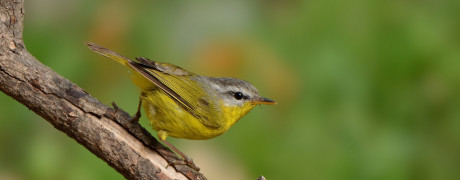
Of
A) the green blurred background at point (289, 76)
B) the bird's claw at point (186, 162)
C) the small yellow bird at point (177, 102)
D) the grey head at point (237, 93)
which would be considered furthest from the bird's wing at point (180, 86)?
the green blurred background at point (289, 76)

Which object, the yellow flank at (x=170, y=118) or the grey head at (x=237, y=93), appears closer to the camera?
the yellow flank at (x=170, y=118)

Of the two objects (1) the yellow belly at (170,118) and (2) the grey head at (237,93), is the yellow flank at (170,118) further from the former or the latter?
(2) the grey head at (237,93)

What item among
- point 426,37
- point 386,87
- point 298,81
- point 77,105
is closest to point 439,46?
point 426,37

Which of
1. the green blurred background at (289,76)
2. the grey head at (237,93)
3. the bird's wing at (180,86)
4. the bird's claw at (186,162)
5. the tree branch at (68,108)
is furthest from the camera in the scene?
the green blurred background at (289,76)

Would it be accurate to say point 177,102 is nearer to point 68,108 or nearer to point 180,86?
point 180,86

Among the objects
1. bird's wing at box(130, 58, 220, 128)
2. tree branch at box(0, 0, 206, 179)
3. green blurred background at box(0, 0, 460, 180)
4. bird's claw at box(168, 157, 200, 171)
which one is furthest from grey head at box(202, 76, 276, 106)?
green blurred background at box(0, 0, 460, 180)

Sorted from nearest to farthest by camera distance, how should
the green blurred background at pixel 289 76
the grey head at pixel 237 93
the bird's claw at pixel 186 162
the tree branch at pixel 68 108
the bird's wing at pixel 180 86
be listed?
1. the tree branch at pixel 68 108
2. the bird's claw at pixel 186 162
3. the bird's wing at pixel 180 86
4. the grey head at pixel 237 93
5. the green blurred background at pixel 289 76

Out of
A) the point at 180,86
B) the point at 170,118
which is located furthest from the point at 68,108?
the point at 180,86

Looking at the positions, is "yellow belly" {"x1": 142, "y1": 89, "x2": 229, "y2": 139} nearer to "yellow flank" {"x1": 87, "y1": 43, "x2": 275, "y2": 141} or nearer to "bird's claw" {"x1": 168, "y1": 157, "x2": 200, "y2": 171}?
"yellow flank" {"x1": 87, "y1": 43, "x2": 275, "y2": 141}
